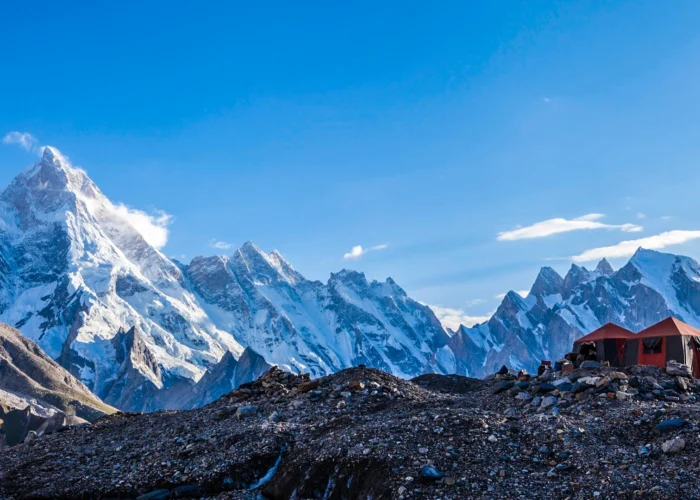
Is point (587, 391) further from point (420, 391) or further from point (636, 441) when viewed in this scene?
point (420, 391)

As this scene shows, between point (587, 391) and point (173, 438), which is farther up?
point (587, 391)

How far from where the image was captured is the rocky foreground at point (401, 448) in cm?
1677

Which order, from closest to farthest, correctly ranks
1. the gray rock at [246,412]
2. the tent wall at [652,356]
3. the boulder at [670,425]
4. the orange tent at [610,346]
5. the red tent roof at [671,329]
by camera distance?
the boulder at [670,425] < the gray rock at [246,412] < the red tent roof at [671,329] < the tent wall at [652,356] < the orange tent at [610,346]

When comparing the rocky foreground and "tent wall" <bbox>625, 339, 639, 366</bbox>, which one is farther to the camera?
"tent wall" <bbox>625, 339, 639, 366</bbox>

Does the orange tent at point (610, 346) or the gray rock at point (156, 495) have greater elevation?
the orange tent at point (610, 346)

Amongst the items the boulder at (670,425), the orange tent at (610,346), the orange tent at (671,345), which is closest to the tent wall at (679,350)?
the orange tent at (671,345)

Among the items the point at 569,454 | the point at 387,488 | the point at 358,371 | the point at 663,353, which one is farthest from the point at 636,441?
A: the point at 663,353

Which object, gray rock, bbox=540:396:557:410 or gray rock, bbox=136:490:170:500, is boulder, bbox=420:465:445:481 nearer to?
gray rock, bbox=136:490:170:500

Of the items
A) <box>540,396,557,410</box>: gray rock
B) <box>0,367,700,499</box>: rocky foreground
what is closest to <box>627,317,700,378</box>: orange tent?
<box>0,367,700,499</box>: rocky foreground

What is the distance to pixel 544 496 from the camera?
1577 centimetres

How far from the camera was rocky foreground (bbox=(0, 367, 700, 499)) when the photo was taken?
16.8m

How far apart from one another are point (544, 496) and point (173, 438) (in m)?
15.7

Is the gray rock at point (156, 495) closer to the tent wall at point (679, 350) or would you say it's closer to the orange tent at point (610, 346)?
the tent wall at point (679, 350)

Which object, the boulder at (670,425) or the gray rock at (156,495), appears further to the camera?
the gray rock at (156,495)
